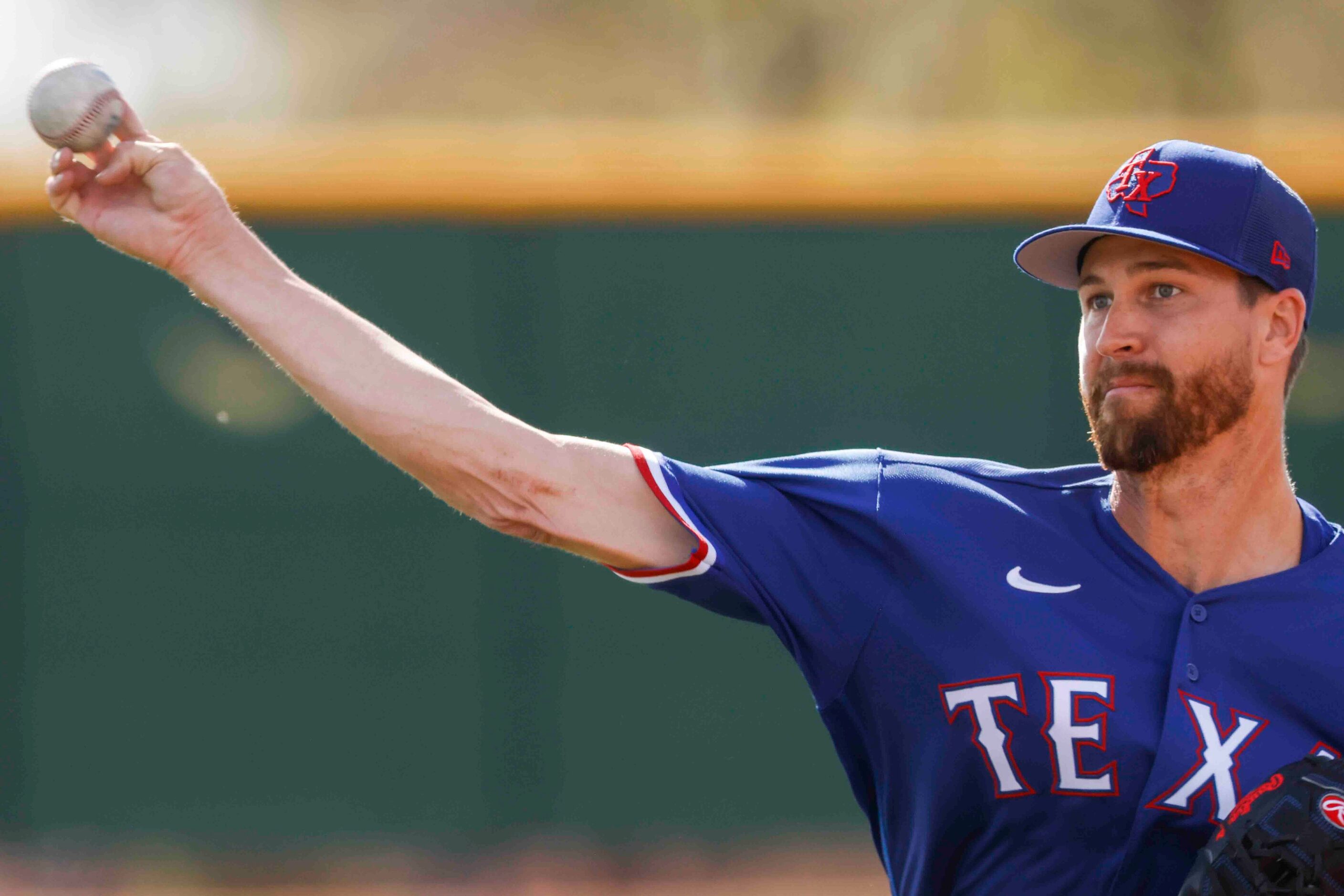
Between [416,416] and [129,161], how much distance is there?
1.61ft

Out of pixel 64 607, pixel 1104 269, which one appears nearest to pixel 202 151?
pixel 64 607

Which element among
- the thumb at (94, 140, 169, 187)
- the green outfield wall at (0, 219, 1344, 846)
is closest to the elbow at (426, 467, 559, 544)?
the thumb at (94, 140, 169, 187)

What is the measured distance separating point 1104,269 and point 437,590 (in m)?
4.21

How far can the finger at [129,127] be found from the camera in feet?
5.90

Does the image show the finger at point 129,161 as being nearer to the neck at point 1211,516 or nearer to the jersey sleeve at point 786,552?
the jersey sleeve at point 786,552

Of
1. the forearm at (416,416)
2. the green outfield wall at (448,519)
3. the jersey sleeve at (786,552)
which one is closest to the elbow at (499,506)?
the forearm at (416,416)

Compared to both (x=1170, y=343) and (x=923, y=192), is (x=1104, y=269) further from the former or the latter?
(x=923, y=192)

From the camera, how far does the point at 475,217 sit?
243 inches

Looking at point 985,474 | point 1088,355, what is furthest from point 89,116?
point 1088,355

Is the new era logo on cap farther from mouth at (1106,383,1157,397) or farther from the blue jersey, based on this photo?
the blue jersey

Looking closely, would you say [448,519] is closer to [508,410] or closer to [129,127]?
[508,410]

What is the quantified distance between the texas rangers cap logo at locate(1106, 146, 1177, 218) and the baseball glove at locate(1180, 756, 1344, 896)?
0.87 meters

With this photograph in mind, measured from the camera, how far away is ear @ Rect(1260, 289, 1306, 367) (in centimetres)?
218

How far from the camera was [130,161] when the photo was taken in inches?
69.4
